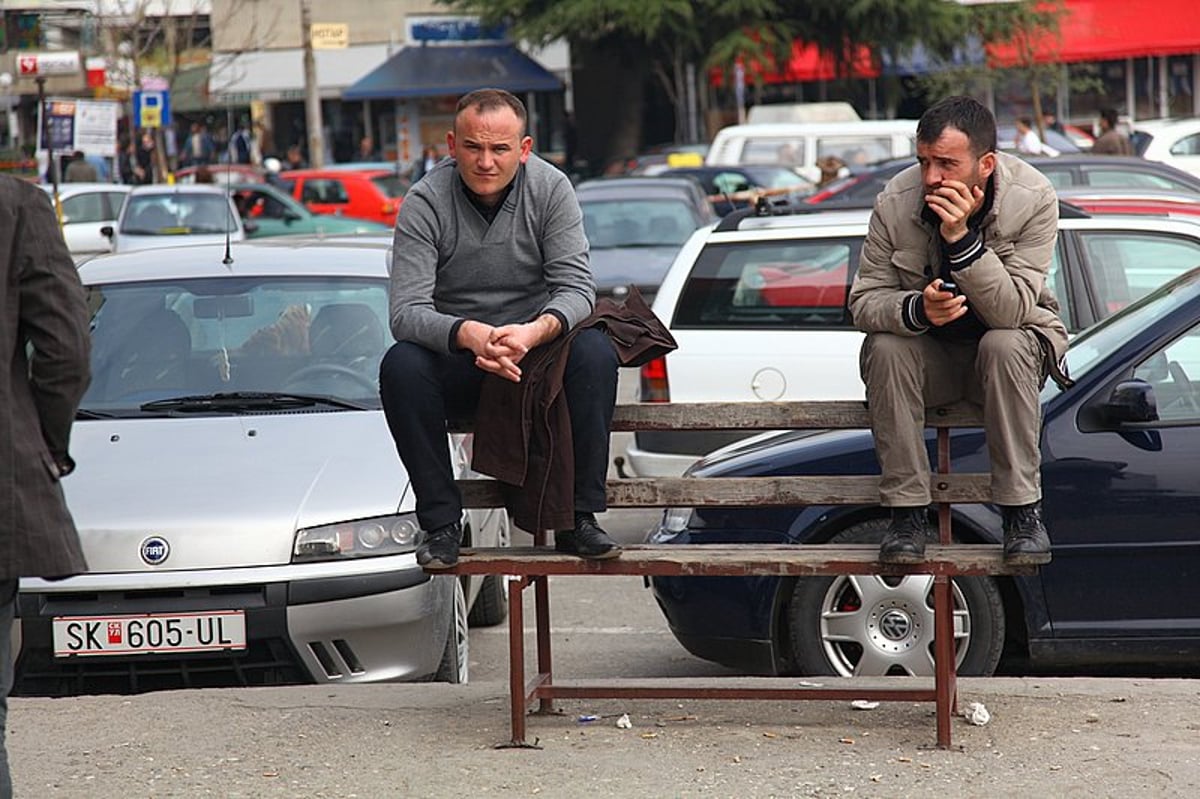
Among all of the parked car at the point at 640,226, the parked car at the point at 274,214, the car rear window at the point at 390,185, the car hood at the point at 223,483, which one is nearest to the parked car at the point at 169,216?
the parked car at the point at 274,214

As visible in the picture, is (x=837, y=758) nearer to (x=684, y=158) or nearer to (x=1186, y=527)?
(x=1186, y=527)

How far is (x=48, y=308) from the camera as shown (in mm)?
3924

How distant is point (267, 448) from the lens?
648 cm

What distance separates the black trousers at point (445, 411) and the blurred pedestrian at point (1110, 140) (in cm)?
1816

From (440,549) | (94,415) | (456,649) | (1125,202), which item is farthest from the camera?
(1125,202)

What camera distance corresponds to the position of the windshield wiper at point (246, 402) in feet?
22.7

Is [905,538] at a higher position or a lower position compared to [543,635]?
higher

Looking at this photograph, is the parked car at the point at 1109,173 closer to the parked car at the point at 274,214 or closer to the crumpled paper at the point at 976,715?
the crumpled paper at the point at 976,715

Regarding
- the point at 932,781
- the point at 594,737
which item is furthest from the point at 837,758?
the point at 594,737

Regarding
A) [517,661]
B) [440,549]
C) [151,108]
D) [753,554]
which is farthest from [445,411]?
[151,108]

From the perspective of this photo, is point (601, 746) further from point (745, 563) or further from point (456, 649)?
point (456, 649)

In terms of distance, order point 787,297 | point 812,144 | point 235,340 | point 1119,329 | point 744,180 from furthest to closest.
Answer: point 812,144
point 744,180
point 787,297
point 235,340
point 1119,329

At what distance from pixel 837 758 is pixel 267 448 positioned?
2.42 metres

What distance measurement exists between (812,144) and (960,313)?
22456mm
